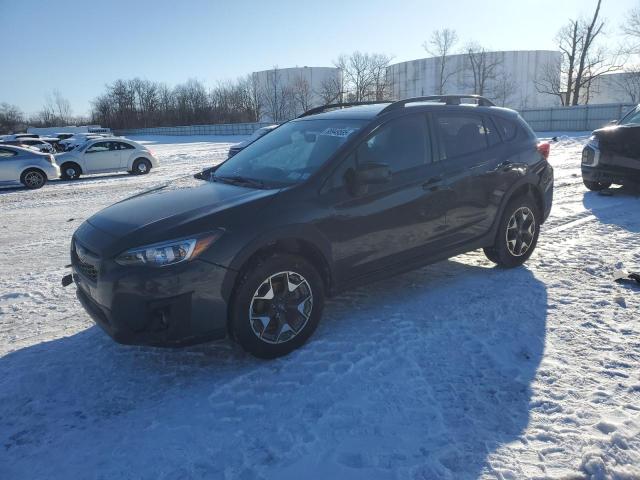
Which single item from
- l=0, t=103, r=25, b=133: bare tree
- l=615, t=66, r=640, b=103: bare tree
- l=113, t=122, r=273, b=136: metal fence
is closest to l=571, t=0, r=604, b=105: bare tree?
l=615, t=66, r=640, b=103: bare tree

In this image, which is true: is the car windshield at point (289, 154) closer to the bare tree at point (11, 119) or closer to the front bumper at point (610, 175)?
the front bumper at point (610, 175)

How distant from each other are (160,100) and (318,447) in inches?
4064

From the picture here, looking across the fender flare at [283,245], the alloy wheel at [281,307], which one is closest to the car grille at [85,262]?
the fender flare at [283,245]

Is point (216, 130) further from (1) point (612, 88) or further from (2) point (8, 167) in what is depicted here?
(1) point (612, 88)

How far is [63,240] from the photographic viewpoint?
7656 millimetres

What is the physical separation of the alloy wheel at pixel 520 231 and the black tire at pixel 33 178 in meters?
15.5

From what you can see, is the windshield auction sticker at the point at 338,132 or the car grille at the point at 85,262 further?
the windshield auction sticker at the point at 338,132

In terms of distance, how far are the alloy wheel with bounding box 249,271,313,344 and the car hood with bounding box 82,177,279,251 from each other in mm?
561

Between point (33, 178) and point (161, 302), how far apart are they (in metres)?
15.4

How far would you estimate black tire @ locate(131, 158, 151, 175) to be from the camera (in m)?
19.0

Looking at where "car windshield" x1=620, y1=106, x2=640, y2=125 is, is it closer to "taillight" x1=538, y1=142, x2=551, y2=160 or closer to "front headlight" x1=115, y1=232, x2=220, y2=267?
"taillight" x1=538, y1=142, x2=551, y2=160

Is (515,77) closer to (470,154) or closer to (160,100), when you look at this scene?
(160,100)

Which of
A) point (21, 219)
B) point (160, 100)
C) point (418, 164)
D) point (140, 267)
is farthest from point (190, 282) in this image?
point (160, 100)

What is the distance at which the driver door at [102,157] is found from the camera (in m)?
18.2
